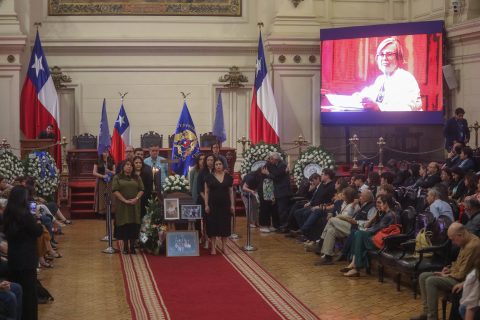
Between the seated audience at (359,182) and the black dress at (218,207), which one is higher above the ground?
the seated audience at (359,182)

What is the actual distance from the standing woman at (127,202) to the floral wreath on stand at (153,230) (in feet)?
0.76

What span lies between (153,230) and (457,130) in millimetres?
6753

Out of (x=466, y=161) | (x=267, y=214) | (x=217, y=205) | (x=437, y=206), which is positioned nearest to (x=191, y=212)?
(x=217, y=205)

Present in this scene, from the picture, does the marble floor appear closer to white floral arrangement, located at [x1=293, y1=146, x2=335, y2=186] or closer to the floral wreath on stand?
the floral wreath on stand

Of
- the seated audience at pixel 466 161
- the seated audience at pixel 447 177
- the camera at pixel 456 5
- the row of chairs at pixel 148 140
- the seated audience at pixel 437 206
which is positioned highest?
the camera at pixel 456 5

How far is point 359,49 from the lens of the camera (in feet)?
67.5

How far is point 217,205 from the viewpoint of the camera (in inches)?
550

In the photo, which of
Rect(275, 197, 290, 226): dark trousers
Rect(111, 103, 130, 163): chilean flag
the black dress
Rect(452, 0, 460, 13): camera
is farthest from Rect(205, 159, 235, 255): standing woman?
Rect(452, 0, 460, 13): camera

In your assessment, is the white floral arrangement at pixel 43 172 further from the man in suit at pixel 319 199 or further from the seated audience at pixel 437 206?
the seated audience at pixel 437 206

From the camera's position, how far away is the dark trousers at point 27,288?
8633 mm

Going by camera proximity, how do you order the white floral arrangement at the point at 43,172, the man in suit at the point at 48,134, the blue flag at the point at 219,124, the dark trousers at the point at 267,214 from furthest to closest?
1. the blue flag at the point at 219,124
2. the man in suit at the point at 48,134
3. the white floral arrangement at the point at 43,172
4. the dark trousers at the point at 267,214

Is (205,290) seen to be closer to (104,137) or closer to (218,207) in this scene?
(218,207)

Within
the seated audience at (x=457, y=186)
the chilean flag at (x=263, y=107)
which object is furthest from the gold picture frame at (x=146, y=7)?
the seated audience at (x=457, y=186)

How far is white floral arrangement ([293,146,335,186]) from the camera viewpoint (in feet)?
59.5
